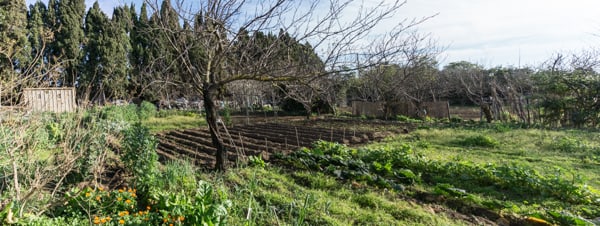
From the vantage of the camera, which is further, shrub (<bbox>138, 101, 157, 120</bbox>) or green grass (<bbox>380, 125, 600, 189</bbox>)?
shrub (<bbox>138, 101, 157, 120</bbox>)

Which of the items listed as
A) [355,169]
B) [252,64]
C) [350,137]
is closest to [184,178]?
[252,64]

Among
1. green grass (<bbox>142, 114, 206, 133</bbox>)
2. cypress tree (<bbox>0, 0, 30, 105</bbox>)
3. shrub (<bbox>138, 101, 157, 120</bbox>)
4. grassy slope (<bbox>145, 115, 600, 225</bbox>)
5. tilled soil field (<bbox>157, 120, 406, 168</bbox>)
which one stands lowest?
grassy slope (<bbox>145, 115, 600, 225</bbox>)

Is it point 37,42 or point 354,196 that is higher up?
point 37,42

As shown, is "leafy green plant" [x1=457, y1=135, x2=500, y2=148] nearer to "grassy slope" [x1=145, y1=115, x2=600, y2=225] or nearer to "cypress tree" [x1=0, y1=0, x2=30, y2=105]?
"grassy slope" [x1=145, y1=115, x2=600, y2=225]

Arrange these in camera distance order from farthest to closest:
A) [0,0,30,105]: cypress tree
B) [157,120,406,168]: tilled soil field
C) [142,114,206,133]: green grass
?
[142,114,206,133]: green grass < [157,120,406,168]: tilled soil field < [0,0,30,105]: cypress tree

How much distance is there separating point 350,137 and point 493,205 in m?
5.38

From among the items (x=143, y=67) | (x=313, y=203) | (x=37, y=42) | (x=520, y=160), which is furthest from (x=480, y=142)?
(x=37, y=42)

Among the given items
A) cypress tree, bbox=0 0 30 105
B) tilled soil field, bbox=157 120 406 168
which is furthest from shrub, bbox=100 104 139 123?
cypress tree, bbox=0 0 30 105

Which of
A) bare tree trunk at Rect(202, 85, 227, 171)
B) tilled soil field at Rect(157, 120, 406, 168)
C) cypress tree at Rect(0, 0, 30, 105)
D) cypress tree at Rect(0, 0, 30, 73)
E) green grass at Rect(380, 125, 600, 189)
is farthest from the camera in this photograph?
tilled soil field at Rect(157, 120, 406, 168)

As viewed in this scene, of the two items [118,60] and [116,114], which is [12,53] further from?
[116,114]

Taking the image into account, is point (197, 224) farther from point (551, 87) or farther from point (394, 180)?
point (551, 87)

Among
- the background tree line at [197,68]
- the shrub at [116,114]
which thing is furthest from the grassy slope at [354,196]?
the shrub at [116,114]

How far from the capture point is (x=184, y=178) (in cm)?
367

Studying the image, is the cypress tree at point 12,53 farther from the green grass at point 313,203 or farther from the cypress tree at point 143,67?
the green grass at point 313,203
